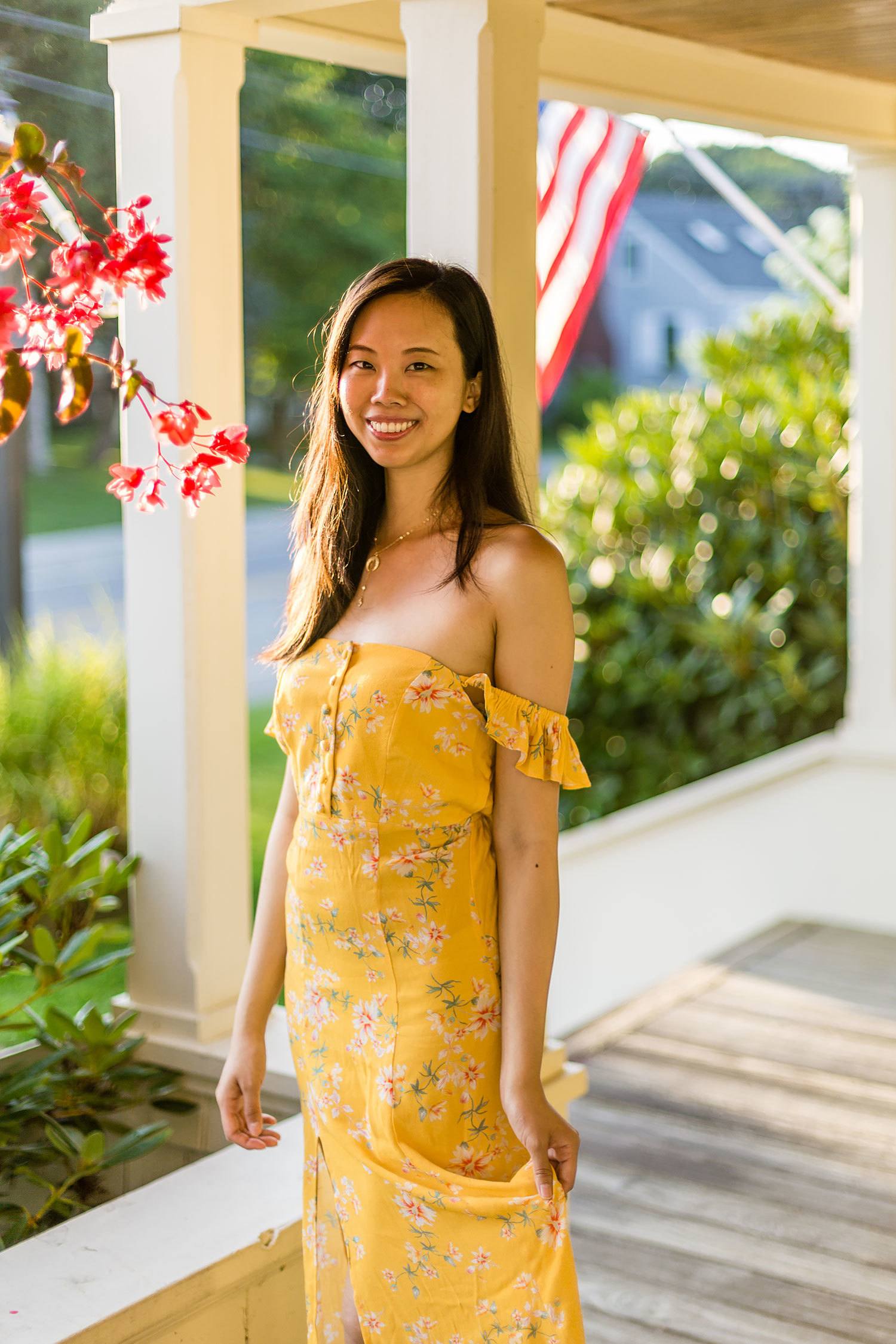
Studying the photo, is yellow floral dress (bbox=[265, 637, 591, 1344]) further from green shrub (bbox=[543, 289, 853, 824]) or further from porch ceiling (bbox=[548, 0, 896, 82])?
green shrub (bbox=[543, 289, 853, 824])

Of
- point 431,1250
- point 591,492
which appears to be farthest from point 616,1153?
point 591,492

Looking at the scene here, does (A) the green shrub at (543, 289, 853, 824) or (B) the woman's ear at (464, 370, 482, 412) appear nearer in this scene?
(B) the woman's ear at (464, 370, 482, 412)

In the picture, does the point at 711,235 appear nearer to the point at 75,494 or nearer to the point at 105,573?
the point at 105,573

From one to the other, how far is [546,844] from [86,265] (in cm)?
81

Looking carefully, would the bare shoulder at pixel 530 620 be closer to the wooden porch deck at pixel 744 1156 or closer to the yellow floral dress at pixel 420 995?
the yellow floral dress at pixel 420 995

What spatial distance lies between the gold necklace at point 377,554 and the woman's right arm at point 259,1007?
0.87 ft

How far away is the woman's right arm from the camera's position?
1996 millimetres

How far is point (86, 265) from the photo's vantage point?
1487 millimetres

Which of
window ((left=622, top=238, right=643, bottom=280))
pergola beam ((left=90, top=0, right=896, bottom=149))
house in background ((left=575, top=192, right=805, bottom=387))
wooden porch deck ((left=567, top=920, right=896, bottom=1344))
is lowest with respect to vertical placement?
wooden porch deck ((left=567, top=920, right=896, bottom=1344))

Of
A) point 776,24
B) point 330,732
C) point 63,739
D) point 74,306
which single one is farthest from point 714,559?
point 74,306

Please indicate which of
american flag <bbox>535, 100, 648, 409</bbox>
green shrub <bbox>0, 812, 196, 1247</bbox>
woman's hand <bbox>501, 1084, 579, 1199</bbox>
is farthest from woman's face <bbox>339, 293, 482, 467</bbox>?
american flag <bbox>535, 100, 648, 409</bbox>

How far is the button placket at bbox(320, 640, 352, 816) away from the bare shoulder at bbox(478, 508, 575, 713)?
0.61 ft

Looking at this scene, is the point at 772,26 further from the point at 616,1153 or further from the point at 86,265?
the point at 616,1153

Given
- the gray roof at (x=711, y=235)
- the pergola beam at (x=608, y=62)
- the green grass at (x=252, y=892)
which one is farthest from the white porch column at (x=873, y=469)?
the gray roof at (x=711, y=235)
